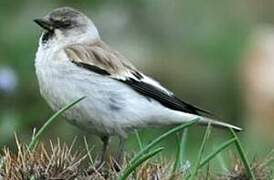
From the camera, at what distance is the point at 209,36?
1234cm

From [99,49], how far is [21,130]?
2.01 metres

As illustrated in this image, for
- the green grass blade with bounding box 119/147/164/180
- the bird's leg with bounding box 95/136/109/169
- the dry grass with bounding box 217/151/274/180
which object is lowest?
the bird's leg with bounding box 95/136/109/169

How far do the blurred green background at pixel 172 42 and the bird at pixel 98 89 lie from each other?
242cm

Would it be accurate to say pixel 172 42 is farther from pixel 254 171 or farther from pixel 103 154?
pixel 254 171

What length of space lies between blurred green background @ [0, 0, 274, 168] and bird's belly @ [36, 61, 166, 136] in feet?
8.37

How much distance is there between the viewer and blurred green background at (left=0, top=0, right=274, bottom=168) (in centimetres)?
927

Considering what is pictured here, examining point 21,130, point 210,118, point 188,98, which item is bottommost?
point 188,98

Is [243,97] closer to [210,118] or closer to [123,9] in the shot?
[123,9]

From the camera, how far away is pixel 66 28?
6.11 m

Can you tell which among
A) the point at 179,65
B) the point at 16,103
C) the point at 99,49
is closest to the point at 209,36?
the point at 179,65

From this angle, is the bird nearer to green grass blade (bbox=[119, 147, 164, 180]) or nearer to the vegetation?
the vegetation

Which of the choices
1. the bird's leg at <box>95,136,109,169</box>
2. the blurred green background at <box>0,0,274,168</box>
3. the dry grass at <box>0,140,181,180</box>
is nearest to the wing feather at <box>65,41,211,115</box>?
the bird's leg at <box>95,136,109,169</box>

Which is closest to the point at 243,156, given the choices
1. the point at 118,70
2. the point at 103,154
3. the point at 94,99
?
the point at 103,154

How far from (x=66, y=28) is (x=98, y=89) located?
0.53 m
